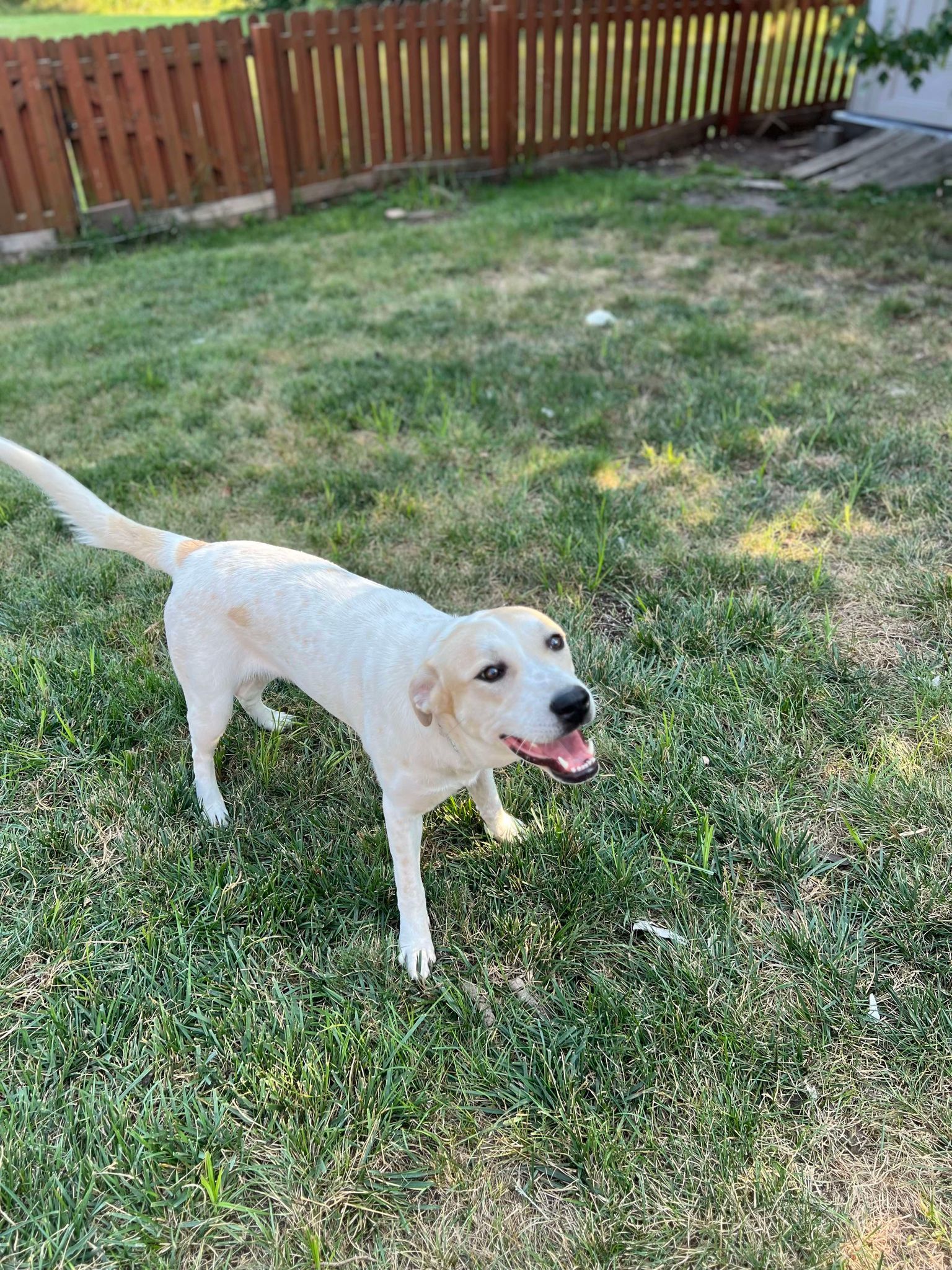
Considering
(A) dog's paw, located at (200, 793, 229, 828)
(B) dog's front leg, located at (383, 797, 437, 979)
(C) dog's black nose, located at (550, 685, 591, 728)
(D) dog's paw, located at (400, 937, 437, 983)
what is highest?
(C) dog's black nose, located at (550, 685, 591, 728)

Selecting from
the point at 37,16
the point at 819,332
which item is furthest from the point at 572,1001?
the point at 37,16

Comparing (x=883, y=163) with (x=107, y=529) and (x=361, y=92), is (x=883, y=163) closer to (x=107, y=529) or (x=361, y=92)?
(x=361, y=92)

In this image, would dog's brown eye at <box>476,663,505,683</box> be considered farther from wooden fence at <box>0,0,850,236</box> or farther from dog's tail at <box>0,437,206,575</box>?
wooden fence at <box>0,0,850,236</box>

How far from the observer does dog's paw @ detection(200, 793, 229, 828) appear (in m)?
2.61

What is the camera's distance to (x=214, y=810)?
8.66 ft

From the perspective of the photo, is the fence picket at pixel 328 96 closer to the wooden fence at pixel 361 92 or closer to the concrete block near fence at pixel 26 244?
the wooden fence at pixel 361 92

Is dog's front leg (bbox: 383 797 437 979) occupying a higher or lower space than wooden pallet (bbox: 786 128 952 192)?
lower

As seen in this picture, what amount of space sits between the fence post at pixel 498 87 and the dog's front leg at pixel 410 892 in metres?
9.71

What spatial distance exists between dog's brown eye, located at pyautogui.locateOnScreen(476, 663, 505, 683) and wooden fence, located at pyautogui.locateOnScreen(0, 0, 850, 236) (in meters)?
8.70

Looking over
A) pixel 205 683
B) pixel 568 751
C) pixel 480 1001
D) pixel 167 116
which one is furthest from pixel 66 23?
pixel 480 1001

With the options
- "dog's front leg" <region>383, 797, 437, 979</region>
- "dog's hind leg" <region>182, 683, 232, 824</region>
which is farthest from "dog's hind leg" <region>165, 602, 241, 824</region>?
"dog's front leg" <region>383, 797, 437, 979</region>

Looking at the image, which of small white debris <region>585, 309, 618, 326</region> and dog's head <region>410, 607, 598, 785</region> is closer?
dog's head <region>410, 607, 598, 785</region>

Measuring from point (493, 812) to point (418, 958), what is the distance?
1.54 feet

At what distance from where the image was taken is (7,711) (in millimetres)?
2979
